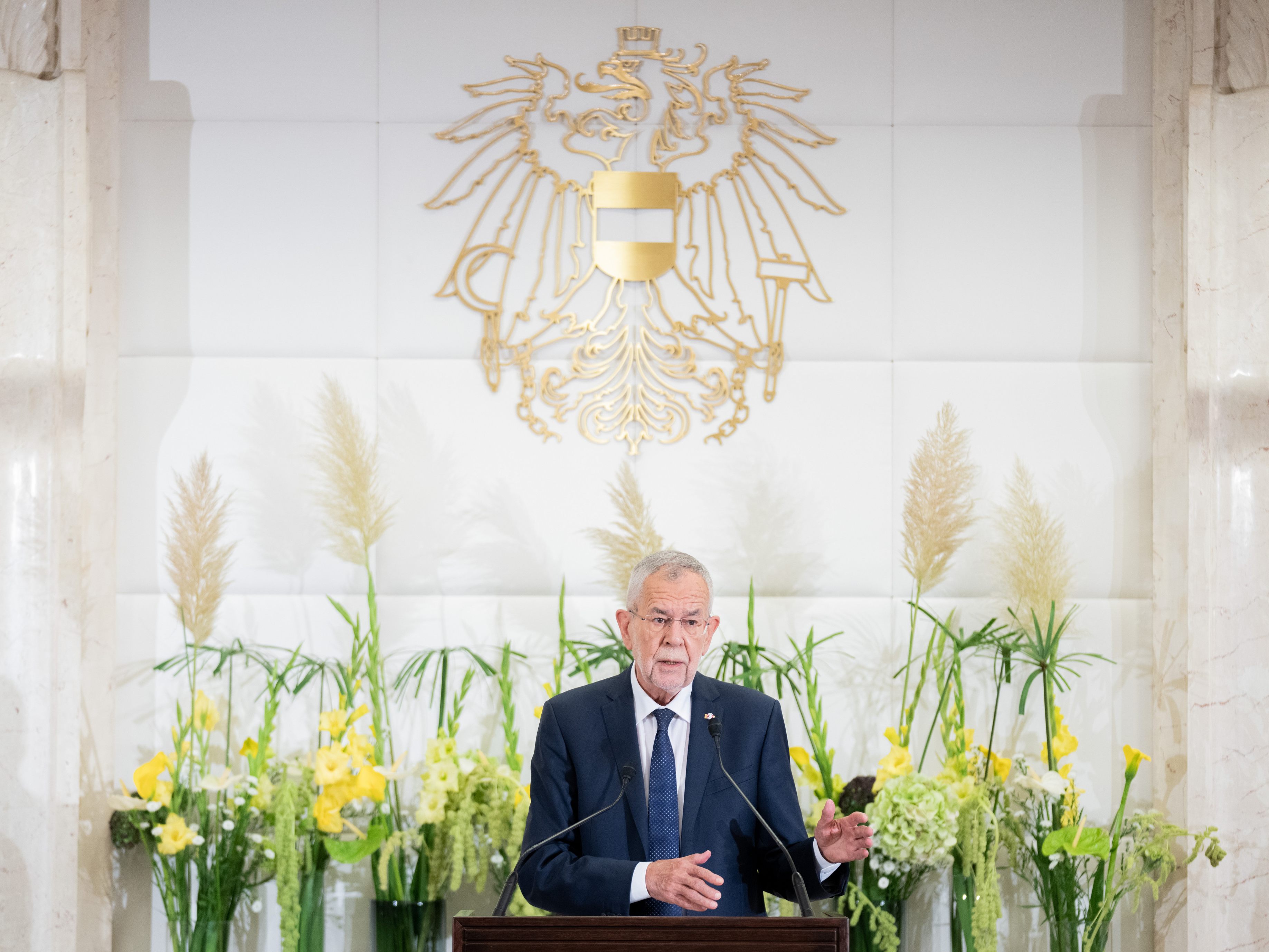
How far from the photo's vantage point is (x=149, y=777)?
114 inches

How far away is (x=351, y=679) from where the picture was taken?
Answer: 307 cm

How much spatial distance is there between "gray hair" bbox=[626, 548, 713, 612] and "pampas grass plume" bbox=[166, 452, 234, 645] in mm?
1485

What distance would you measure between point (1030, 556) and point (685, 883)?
5.86 feet

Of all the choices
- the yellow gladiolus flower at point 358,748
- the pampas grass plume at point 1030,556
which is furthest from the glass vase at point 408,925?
the pampas grass plume at point 1030,556

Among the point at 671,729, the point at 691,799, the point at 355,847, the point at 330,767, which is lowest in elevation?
the point at 355,847

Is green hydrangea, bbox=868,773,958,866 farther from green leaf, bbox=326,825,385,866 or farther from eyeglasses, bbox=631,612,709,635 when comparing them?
green leaf, bbox=326,825,385,866

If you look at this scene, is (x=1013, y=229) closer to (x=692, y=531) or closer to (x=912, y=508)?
(x=912, y=508)

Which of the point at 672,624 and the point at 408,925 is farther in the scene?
the point at 408,925

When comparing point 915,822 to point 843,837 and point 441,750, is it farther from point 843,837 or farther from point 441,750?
point 441,750

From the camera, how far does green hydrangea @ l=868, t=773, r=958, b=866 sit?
273 cm

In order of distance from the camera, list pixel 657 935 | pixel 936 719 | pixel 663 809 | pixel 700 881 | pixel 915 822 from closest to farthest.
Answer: pixel 657 935 → pixel 700 881 → pixel 663 809 → pixel 915 822 → pixel 936 719

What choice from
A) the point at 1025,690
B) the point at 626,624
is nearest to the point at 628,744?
the point at 626,624

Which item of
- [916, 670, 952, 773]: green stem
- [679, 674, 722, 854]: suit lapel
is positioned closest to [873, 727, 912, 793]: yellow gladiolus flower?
[916, 670, 952, 773]: green stem

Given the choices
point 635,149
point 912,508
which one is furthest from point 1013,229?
point 635,149
